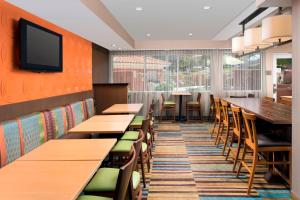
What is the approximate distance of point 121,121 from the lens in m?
4.23

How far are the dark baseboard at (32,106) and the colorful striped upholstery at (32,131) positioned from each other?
0.63 feet

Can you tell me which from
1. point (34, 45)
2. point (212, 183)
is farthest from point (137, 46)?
point (212, 183)

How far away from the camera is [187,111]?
9.53m

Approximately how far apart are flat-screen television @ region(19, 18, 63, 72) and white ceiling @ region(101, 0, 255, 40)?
3.33 ft

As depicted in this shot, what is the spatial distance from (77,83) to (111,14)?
1781mm

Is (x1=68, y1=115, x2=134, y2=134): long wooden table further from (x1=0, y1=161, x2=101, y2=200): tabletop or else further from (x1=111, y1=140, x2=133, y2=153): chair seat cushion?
(x1=0, y1=161, x2=101, y2=200): tabletop

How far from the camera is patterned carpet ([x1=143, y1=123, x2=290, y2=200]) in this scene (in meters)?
3.48

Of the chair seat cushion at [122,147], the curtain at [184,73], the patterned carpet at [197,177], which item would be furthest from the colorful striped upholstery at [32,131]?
the curtain at [184,73]

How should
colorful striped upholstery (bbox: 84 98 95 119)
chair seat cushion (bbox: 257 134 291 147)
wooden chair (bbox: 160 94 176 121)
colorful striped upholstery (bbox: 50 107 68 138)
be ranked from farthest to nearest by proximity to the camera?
wooden chair (bbox: 160 94 176 121) < colorful striped upholstery (bbox: 84 98 95 119) < colorful striped upholstery (bbox: 50 107 68 138) < chair seat cushion (bbox: 257 134 291 147)

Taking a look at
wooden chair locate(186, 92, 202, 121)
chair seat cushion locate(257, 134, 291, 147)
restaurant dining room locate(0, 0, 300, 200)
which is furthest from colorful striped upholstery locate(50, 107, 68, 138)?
wooden chair locate(186, 92, 202, 121)

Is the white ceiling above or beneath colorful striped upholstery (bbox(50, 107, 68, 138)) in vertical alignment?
above

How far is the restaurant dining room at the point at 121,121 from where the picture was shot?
7.64 ft

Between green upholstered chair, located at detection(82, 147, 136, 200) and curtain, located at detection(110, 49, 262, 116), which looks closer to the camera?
green upholstered chair, located at detection(82, 147, 136, 200)

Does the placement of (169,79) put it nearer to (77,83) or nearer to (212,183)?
(77,83)
